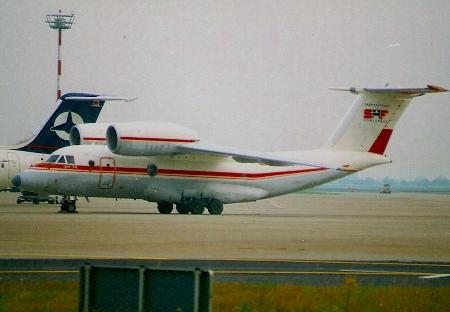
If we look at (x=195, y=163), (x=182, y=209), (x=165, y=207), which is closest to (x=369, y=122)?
(x=195, y=163)

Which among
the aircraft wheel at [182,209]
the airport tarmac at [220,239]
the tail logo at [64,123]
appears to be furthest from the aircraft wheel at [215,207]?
the tail logo at [64,123]

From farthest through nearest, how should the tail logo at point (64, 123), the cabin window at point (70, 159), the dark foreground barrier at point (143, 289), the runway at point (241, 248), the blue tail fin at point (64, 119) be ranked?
the tail logo at point (64, 123), the blue tail fin at point (64, 119), the cabin window at point (70, 159), the runway at point (241, 248), the dark foreground barrier at point (143, 289)

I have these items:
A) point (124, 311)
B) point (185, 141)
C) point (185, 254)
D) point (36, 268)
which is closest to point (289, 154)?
point (185, 141)

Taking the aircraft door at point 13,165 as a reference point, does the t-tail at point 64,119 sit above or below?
above

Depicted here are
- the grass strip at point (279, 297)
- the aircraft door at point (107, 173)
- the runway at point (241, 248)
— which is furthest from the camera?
the aircraft door at point (107, 173)

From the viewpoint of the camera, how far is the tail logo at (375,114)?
43.6 m

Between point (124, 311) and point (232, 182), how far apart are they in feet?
103

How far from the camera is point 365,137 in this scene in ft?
143

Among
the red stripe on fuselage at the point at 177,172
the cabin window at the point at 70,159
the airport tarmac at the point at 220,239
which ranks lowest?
the airport tarmac at the point at 220,239

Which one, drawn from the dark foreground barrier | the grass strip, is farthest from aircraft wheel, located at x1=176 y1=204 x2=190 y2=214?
the dark foreground barrier

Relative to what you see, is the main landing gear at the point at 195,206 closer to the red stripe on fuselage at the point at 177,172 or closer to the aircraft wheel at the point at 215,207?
the aircraft wheel at the point at 215,207

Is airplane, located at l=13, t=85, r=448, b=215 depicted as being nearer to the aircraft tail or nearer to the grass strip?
the aircraft tail

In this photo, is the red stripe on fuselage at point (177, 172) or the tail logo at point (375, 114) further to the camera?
the tail logo at point (375, 114)

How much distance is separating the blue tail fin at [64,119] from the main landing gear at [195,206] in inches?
293
